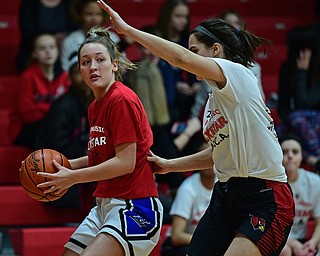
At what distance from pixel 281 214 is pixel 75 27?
4.27 metres

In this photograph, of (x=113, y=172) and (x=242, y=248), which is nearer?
(x=242, y=248)

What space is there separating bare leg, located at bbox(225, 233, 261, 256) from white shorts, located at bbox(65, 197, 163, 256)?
490mm

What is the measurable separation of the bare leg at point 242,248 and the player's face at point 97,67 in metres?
1.05

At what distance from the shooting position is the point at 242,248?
3820 mm

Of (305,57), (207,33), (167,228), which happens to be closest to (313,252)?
(167,228)

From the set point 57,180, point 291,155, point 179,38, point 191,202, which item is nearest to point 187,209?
point 191,202

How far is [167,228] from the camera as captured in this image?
6457mm

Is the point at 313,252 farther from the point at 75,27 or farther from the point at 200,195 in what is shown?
the point at 75,27

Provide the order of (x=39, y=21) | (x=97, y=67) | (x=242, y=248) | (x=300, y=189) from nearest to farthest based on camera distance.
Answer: (x=242, y=248), (x=97, y=67), (x=300, y=189), (x=39, y=21)

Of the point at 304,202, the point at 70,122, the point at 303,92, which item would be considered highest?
the point at 303,92

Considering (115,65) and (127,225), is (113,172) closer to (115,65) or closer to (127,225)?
(127,225)

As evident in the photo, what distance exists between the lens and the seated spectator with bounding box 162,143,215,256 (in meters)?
6.09

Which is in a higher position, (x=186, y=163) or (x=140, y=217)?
(x=186, y=163)

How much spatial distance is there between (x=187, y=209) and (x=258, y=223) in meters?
2.31
